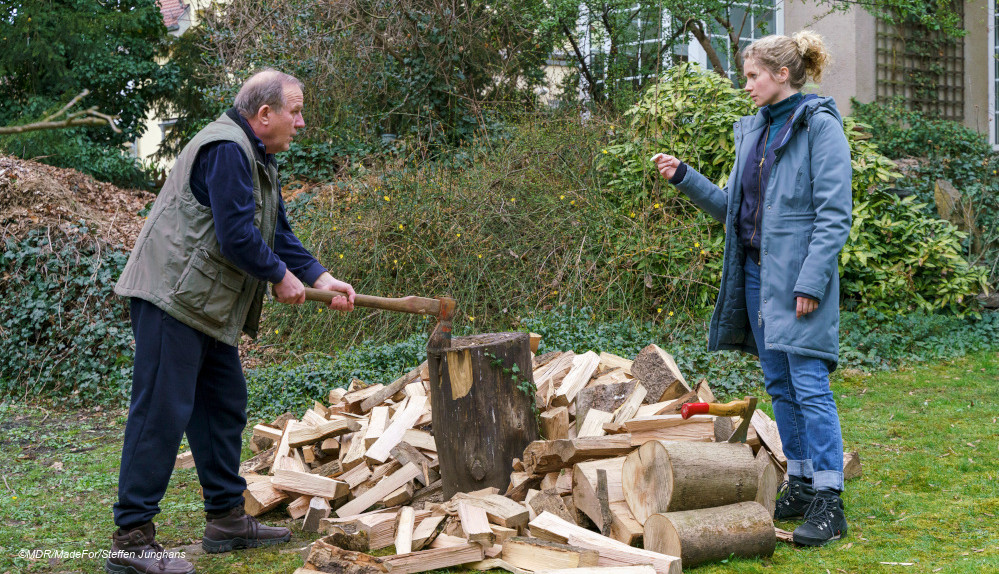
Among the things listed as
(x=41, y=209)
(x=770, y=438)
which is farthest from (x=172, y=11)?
(x=770, y=438)

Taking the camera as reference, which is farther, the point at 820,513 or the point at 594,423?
the point at 594,423

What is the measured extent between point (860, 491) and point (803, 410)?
93cm

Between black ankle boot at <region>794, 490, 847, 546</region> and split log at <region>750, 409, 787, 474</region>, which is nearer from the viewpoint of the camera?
black ankle boot at <region>794, 490, 847, 546</region>

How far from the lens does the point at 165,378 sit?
3.12 meters

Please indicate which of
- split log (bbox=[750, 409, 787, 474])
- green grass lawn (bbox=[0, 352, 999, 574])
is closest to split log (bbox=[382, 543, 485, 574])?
green grass lawn (bbox=[0, 352, 999, 574])

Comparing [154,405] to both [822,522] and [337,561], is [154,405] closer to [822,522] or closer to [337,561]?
[337,561]

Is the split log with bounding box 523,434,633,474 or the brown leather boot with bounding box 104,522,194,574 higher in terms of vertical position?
the split log with bounding box 523,434,633,474

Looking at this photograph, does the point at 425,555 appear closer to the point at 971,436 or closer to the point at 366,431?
the point at 366,431

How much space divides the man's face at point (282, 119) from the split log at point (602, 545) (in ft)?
6.06

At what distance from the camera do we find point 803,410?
3.33m

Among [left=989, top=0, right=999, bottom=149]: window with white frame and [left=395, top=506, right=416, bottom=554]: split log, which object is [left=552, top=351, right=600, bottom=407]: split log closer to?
[left=395, top=506, right=416, bottom=554]: split log

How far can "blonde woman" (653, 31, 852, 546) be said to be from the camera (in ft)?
10.6

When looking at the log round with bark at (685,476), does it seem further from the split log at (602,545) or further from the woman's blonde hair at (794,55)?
the woman's blonde hair at (794,55)

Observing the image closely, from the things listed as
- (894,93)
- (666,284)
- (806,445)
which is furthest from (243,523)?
(894,93)
